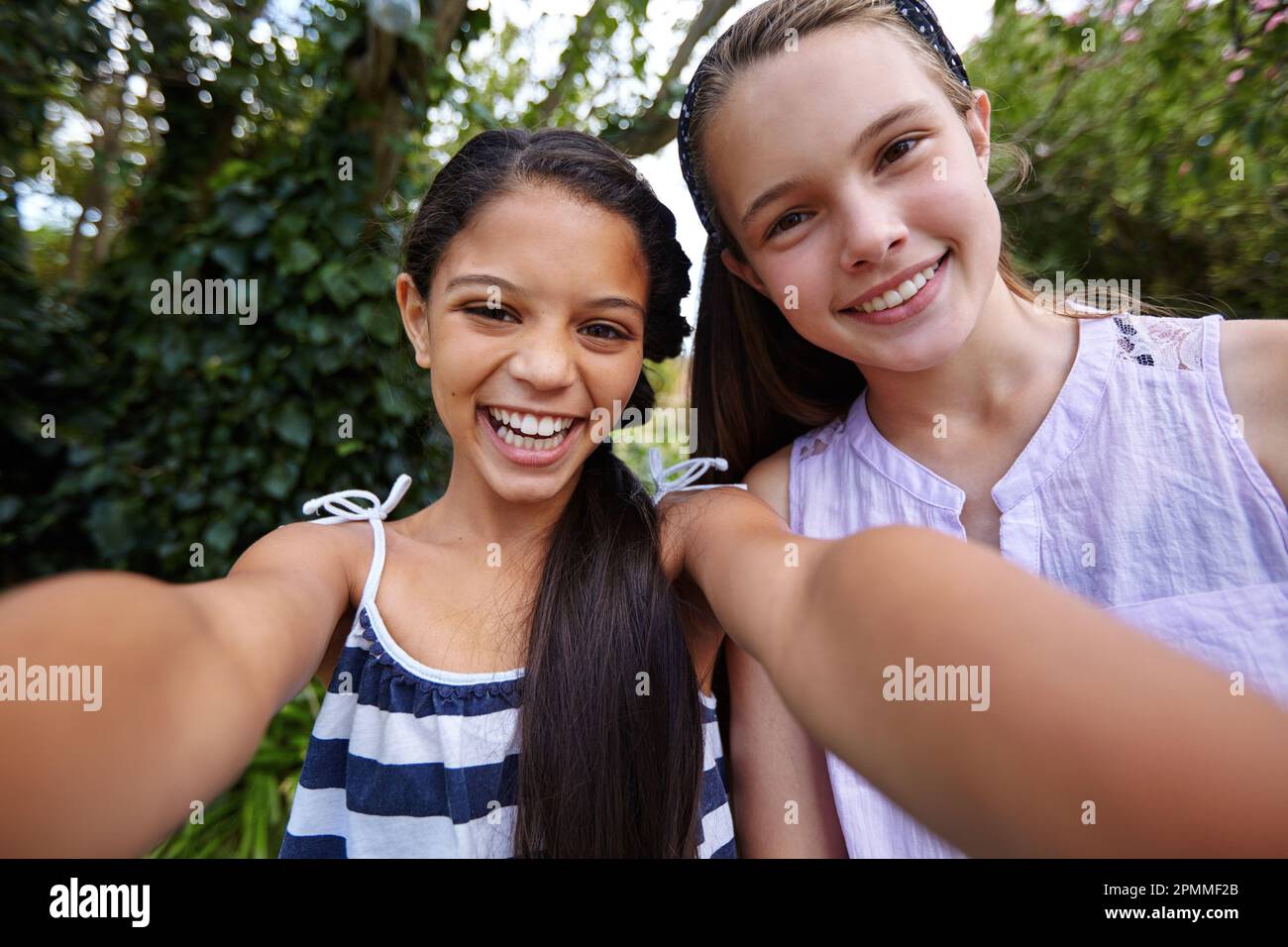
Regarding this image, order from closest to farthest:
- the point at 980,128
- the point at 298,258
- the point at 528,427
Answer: the point at 528,427 < the point at 980,128 < the point at 298,258

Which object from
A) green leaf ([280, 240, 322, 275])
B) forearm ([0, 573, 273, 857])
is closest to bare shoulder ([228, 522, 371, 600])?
forearm ([0, 573, 273, 857])

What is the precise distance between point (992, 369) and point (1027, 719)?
3.38 feet

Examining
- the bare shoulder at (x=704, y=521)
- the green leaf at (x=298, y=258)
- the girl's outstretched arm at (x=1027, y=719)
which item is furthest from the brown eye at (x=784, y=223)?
the green leaf at (x=298, y=258)

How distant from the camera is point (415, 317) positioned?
5.02ft

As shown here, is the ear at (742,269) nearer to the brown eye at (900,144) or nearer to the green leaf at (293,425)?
the brown eye at (900,144)

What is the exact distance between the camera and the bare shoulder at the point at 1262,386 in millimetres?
1238

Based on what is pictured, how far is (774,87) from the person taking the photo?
1281 millimetres

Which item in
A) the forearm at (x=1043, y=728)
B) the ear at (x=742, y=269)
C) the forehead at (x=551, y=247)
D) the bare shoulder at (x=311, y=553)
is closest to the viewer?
the forearm at (x=1043, y=728)

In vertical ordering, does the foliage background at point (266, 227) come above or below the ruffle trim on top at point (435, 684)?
above

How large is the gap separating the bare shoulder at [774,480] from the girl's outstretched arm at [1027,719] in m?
0.80

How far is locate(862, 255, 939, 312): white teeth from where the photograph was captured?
1.30m

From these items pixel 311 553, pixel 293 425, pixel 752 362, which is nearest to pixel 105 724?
pixel 311 553

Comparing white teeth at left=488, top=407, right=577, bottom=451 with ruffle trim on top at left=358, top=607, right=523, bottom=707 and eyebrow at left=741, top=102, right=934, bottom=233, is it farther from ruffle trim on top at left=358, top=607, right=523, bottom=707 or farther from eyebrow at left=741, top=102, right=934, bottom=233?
eyebrow at left=741, top=102, right=934, bottom=233

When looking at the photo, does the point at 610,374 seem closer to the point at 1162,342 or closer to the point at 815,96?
the point at 815,96
